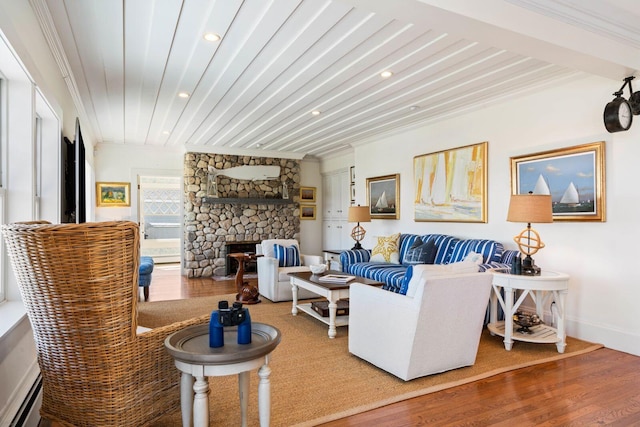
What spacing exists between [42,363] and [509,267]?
12.3ft

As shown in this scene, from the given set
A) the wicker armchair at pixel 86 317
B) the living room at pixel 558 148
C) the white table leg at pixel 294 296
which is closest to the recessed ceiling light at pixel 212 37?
the living room at pixel 558 148

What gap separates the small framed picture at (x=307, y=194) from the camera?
887 centimetres

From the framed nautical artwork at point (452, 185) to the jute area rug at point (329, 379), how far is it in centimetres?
168

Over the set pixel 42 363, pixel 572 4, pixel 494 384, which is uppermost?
pixel 572 4

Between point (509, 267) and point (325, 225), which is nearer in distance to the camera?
point (509, 267)

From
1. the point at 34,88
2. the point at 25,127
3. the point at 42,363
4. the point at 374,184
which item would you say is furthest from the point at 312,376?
the point at 374,184

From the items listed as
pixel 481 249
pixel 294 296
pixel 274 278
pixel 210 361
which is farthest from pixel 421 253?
pixel 210 361

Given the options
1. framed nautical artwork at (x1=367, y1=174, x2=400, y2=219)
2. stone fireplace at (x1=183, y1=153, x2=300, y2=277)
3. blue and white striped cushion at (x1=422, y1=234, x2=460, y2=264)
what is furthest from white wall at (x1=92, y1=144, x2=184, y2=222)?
blue and white striped cushion at (x1=422, y1=234, x2=460, y2=264)

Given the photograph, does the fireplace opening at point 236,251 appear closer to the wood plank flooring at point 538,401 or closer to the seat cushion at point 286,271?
the seat cushion at point 286,271

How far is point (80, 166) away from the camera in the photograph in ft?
11.9

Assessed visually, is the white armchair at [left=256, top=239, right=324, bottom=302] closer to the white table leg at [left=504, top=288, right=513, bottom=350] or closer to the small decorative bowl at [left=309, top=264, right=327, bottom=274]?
the small decorative bowl at [left=309, top=264, right=327, bottom=274]

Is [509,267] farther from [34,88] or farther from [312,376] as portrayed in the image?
[34,88]

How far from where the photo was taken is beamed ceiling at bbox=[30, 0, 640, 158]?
2.46m

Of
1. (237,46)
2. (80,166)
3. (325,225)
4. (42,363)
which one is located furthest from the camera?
(325,225)
